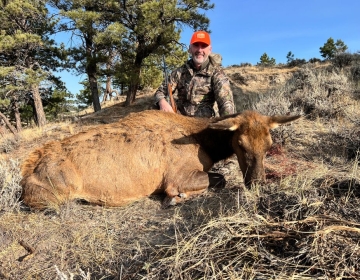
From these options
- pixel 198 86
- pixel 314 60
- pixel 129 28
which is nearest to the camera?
pixel 198 86

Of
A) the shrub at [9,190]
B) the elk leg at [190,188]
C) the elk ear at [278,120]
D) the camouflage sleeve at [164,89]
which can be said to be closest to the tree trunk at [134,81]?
the camouflage sleeve at [164,89]

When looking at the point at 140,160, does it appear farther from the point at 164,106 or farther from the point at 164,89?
the point at 164,89

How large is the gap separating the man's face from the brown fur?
2.29m

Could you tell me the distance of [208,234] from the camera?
2.58 metres

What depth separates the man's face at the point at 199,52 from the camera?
264 inches

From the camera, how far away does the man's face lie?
670cm

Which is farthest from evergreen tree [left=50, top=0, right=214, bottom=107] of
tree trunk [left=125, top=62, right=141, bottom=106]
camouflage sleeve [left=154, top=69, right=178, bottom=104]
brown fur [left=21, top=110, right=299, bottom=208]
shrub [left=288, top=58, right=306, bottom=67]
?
brown fur [left=21, top=110, right=299, bottom=208]

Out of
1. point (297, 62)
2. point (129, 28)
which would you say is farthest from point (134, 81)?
point (297, 62)

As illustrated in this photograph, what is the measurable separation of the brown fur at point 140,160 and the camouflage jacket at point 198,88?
1889 millimetres

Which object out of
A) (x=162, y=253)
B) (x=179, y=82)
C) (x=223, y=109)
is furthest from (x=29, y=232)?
(x=179, y=82)

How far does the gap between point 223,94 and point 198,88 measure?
77 centimetres

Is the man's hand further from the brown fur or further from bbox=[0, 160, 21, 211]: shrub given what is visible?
bbox=[0, 160, 21, 211]: shrub

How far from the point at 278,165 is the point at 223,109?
4.98 ft

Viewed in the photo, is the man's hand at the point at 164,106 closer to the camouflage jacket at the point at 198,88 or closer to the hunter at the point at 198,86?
the hunter at the point at 198,86
